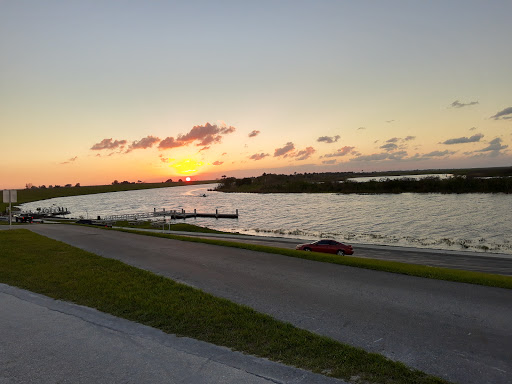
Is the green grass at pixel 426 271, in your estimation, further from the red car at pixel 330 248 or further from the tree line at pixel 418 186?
the tree line at pixel 418 186

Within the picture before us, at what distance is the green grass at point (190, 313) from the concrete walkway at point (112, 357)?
378mm

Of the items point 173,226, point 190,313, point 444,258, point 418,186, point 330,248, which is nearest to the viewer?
point 190,313

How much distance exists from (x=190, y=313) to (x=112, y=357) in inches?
90.2

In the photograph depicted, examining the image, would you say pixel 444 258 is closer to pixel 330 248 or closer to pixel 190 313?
pixel 330 248

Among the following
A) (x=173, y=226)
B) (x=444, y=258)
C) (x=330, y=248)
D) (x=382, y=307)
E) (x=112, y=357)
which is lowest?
(x=444, y=258)

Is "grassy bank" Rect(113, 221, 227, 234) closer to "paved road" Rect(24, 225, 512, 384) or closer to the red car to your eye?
the red car

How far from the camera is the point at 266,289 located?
10422 mm

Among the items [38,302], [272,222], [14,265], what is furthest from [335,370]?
[272,222]

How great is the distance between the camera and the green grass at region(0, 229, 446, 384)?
5.68 meters

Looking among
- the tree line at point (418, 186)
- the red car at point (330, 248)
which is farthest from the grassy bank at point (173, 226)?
the tree line at point (418, 186)

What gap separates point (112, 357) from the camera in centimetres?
604

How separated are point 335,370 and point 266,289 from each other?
16.6ft

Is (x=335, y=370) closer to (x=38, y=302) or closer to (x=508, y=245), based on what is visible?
(x=38, y=302)

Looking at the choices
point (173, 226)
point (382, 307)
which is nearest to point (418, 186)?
point (173, 226)
